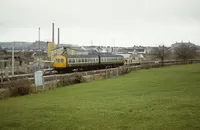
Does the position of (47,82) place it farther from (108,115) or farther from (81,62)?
(81,62)

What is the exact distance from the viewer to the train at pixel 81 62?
114 feet

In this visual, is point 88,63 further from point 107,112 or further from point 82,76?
point 107,112

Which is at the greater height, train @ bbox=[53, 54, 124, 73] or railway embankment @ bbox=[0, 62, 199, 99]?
train @ bbox=[53, 54, 124, 73]

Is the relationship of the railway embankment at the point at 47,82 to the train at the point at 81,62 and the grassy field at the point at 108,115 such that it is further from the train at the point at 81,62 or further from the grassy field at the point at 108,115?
the grassy field at the point at 108,115

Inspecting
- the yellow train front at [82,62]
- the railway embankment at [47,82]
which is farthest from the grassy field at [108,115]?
the yellow train front at [82,62]

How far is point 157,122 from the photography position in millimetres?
9406

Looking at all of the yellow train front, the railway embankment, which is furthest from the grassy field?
the yellow train front

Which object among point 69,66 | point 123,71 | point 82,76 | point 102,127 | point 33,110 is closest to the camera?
point 102,127

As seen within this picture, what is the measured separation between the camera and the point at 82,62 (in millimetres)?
38062

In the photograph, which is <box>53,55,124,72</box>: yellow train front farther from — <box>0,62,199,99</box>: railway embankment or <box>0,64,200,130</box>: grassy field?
<box>0,64,200,130</box>: grassy field

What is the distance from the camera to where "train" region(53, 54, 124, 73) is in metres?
34.6

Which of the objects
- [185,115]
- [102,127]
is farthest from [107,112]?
[185,115]

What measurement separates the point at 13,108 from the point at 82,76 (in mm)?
15364

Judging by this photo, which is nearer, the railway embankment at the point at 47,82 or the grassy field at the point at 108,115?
the grassy field at the point at 108,115
